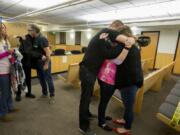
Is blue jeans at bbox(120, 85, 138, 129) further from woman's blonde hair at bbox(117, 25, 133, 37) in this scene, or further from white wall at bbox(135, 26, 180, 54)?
white wall at bbox(135, 26, 180, 54)

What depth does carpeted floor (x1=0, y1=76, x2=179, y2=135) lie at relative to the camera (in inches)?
74.5

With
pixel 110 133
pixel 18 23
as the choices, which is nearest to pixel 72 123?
pixel 110 133

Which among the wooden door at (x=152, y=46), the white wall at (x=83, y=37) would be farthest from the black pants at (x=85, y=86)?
the white wall at (x=83, y=37)

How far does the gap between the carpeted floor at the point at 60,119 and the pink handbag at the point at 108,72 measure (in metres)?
0.79

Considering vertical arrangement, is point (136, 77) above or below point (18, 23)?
below

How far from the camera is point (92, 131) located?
1.90m

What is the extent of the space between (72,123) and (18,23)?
7.28 m

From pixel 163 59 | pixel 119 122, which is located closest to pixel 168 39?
pixel 163 59

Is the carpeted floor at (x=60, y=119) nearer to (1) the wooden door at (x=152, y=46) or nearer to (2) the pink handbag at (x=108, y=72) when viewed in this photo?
(2) the pink handbag at (x=108, y=72)

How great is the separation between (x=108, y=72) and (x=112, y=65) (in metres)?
0.10

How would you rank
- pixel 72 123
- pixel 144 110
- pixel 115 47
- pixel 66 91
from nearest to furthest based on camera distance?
1. pixel 115 47
2. pixel 72 123
3. pixel 144 110
4. pixel 66 91

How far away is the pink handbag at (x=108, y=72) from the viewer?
160cm

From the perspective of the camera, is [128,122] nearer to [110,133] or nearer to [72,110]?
[110,133]

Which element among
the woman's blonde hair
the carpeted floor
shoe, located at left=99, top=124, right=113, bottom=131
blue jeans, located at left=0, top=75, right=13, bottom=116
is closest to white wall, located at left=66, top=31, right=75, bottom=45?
the carpeted floor
